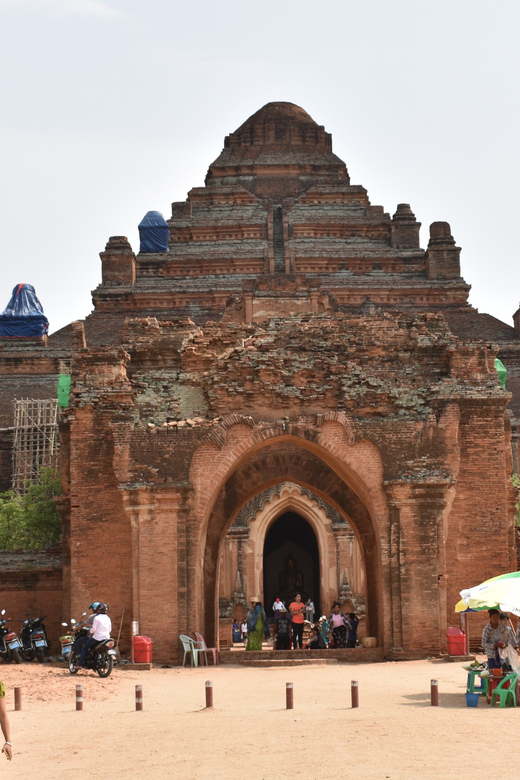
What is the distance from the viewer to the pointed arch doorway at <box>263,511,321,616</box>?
34.1 meters

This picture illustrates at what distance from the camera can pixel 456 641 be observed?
17.3m

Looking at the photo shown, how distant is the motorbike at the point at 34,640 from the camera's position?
19506 mm

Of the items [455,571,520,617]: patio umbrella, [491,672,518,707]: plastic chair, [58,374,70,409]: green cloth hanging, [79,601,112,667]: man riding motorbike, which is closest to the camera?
[491,672,518,707]: plastic chair

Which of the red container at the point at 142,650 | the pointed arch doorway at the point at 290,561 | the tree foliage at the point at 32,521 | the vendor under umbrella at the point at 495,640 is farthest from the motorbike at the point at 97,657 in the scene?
the pointed arch doorway at the point at 290,561

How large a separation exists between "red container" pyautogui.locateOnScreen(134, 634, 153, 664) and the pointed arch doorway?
1653 cm

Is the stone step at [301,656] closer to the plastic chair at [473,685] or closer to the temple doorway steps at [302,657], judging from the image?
the temple doorway steps at [302,657]

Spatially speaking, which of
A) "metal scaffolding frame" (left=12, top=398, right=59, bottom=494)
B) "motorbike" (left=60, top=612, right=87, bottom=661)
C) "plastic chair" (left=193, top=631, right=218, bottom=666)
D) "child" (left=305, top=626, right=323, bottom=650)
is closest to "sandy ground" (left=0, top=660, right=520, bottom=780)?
"motorbike" (left=60, top=612, right=87, bottom=661)

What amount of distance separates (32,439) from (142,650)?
65.0 ft

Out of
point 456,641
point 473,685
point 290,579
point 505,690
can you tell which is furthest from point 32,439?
point 505,690

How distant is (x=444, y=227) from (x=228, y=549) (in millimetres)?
15070

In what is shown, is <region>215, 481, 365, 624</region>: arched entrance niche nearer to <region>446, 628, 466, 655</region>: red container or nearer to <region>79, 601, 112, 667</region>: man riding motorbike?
<region>446, 628, 466, 655</region>: red container

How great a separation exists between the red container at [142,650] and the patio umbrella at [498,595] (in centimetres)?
562

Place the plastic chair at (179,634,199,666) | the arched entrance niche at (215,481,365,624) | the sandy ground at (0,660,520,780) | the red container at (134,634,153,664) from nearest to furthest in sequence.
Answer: the sandy ground at (0,660,520,780), the red container at (134,634,153,664), the plastic chair at (179,634,199,666), the arched entrance niche at (215,481,365,624)

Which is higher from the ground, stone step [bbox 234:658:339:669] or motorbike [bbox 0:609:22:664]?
motorbike [bbox 0:609:22:664]
